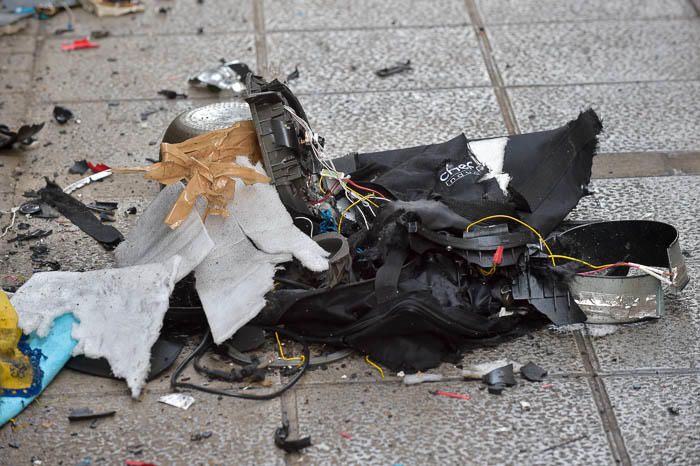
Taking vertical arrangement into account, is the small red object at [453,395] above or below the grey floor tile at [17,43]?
above

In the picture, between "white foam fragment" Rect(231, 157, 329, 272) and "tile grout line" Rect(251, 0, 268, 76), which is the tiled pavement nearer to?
"tile grout line" Rect(251, 0, 268, 76)

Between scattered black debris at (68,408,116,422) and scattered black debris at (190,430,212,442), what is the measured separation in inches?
12.2

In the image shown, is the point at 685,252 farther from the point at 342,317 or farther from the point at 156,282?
the point at 156,282

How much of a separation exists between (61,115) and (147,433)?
95.9 inches

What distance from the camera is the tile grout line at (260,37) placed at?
17.6ft

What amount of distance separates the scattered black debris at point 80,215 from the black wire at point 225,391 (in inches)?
32.0

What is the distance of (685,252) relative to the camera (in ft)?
12.6

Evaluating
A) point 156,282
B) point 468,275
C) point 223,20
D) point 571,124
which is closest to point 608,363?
point 468,275

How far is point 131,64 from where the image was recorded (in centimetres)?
538

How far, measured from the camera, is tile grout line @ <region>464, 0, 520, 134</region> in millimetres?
4824

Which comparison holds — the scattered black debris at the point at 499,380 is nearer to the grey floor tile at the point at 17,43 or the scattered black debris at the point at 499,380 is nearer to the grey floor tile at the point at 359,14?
the grey floor tile at the point at 359,14

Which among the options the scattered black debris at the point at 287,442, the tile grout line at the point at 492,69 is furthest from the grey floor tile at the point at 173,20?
the scattered black debris at the point at 287,442

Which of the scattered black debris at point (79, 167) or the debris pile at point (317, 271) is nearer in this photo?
the debris pile at point (317, 271)

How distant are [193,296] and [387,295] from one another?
29.1 inches
